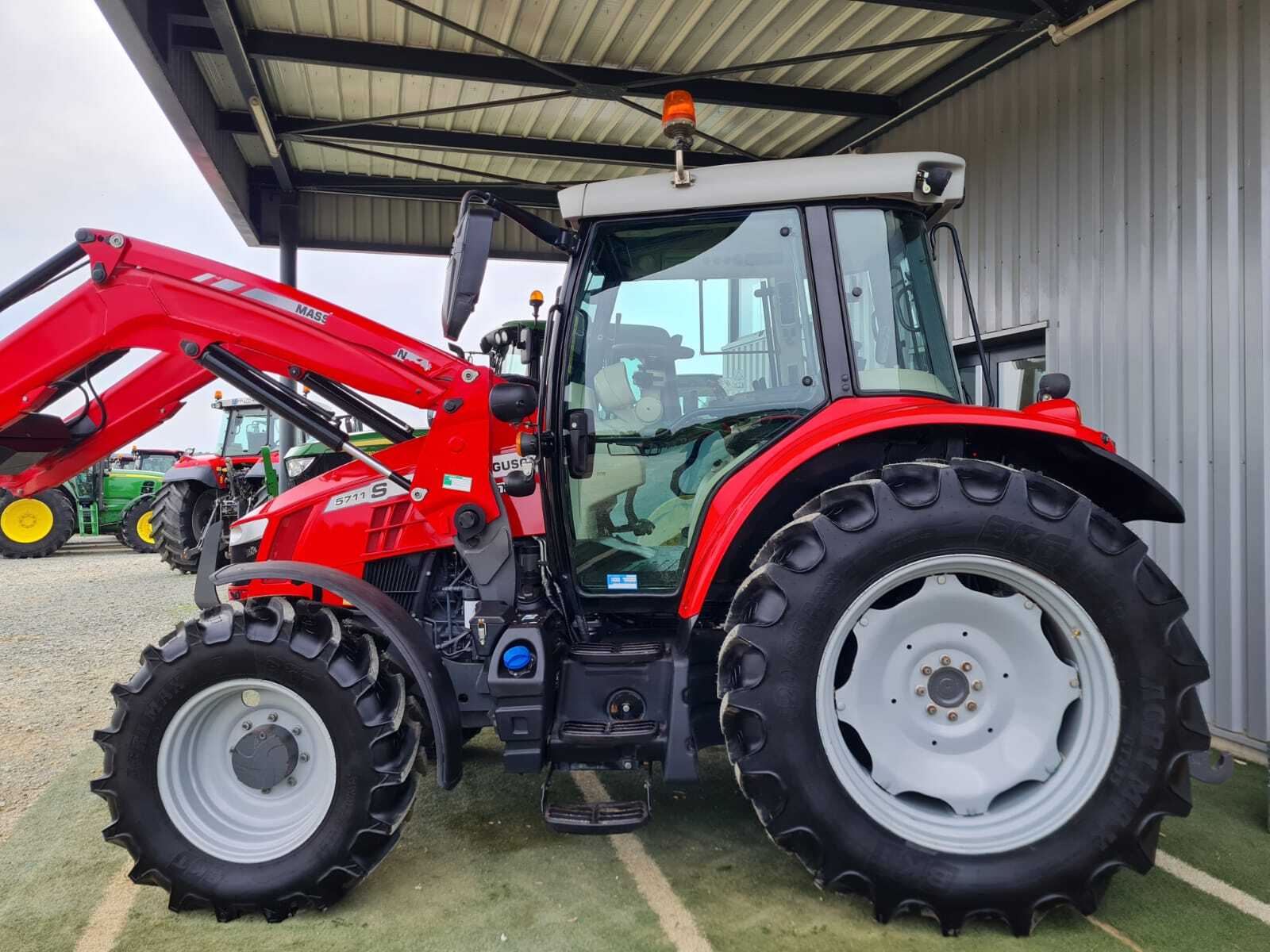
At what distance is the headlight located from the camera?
3117mm

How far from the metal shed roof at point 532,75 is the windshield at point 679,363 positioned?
111 inches

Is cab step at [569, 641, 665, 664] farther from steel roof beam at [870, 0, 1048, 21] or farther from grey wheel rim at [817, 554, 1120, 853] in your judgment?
steel roof beam at [870, 0, 1048, 21]

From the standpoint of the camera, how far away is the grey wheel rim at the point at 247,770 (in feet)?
8.09

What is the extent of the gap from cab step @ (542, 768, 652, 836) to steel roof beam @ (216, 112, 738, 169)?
5670 millimetres

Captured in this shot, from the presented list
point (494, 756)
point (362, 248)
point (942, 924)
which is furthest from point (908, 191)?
point (362, 248)

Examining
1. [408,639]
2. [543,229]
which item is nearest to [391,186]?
[543,229]

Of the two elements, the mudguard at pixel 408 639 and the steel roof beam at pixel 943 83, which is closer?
the mudguard at pixel 408 639

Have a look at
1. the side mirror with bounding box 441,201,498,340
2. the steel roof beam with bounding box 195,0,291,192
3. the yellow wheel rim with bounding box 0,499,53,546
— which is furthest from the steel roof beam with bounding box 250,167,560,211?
the yellow wheel rim with bounding box 0,499,53,546

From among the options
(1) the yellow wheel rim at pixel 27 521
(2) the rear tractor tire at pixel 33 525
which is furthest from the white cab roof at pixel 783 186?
(1) the yellow wheel rim at pixel 27 521

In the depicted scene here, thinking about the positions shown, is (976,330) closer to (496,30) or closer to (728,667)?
(728,667)

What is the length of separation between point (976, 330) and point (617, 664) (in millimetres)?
1727

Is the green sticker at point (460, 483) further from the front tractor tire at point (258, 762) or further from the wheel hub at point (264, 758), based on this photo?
the wheel hub at point (264, 758)

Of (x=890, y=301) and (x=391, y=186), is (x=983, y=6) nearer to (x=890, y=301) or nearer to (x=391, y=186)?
(x=890, y=301)

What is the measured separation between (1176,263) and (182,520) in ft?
32.2
